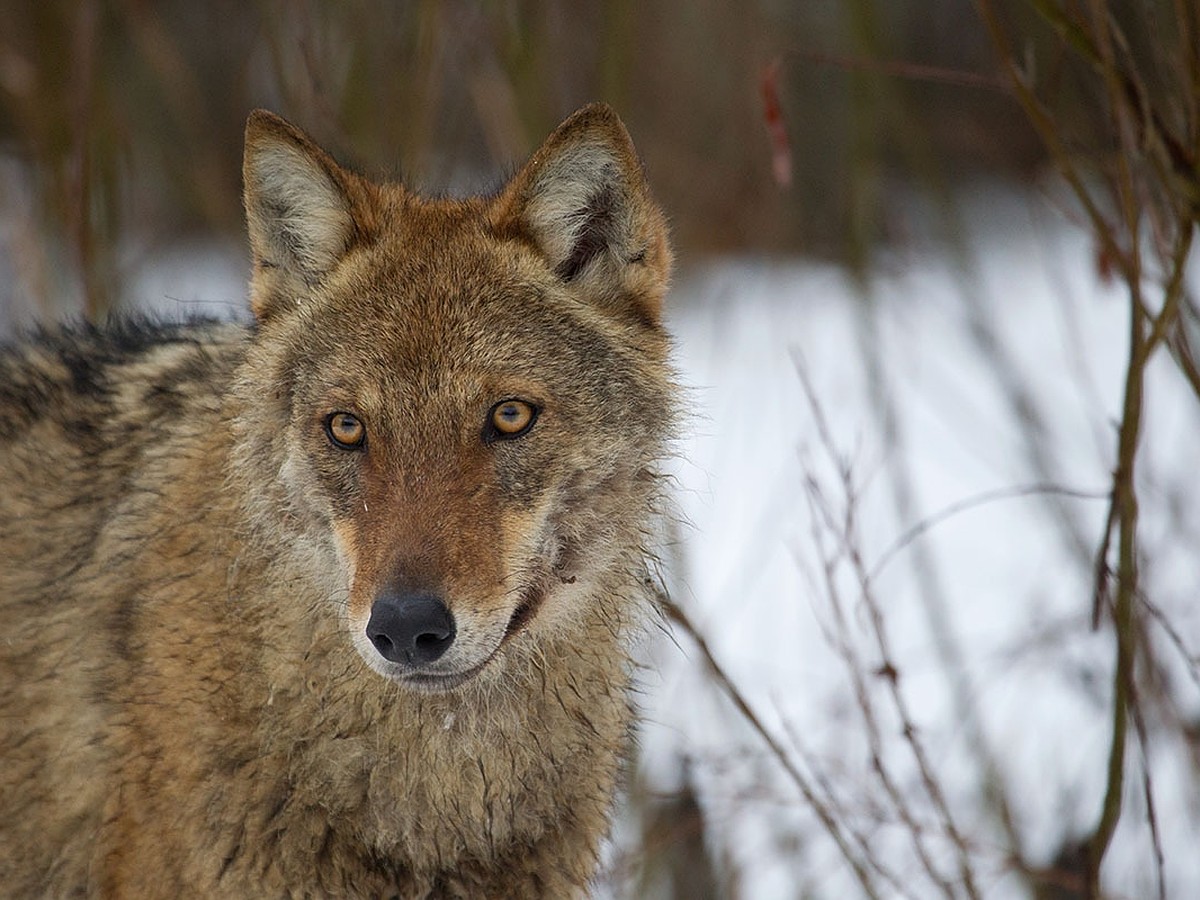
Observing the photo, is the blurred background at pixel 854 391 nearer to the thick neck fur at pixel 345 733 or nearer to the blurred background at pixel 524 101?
the blurred background at pixel 524 101

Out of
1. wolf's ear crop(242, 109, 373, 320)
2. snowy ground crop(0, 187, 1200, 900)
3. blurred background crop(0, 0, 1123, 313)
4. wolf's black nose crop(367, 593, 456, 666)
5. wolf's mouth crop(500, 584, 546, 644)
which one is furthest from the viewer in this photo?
blurred background crop(0, 0, 1123, 313)

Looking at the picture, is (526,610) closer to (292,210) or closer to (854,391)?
(292,210)

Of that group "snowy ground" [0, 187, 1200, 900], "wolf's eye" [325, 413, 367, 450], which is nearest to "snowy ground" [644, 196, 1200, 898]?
"snowy ground" [0, 187, 1200, 900]

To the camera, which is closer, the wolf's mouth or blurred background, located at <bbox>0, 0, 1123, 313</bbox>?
the wolf's mouth

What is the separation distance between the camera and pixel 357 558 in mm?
3084

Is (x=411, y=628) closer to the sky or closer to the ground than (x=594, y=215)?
closer to the ground

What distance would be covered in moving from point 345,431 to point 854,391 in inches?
271

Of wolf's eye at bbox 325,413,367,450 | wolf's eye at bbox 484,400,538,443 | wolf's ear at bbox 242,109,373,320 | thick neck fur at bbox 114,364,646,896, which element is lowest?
thick neck fur at bbox 114,364,646,896

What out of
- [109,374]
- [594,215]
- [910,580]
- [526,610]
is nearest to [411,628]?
[526,610]

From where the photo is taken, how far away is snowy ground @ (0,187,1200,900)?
17.4ft

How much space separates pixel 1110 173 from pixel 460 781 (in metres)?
2.47

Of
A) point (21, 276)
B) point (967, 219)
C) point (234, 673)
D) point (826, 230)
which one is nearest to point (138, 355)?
point (234, 673)

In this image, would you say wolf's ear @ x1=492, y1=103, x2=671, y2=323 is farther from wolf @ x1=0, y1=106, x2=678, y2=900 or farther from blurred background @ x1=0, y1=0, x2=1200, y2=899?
blurred background @ x1=0, y1=0, x2=1200, y2=899

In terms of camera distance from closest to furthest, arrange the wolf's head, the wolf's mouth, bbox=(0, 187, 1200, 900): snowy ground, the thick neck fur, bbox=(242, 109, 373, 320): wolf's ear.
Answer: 1. the wolf's head
2. the wolf's mouth
3. the thick neck fur
4. bbox=(242, 109, 373, 320): wolf's ear
5. bbox=(0, 187, 1200, 900): snowy ground
